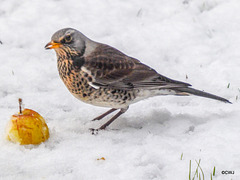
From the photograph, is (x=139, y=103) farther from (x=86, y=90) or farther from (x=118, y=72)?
(x=86, y=90)

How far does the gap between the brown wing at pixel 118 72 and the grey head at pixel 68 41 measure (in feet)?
0.57

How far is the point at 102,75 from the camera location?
16.3 feet

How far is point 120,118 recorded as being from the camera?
216 inches

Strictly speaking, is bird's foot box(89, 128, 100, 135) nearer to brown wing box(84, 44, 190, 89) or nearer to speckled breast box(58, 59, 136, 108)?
speckled breast box(58, 59, 136, 108)

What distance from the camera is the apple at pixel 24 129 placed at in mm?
4328

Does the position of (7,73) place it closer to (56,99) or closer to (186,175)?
(56,99)

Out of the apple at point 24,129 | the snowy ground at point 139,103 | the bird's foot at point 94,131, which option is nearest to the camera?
the snowy ground at point 139,103

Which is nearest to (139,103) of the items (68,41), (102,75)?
(102,75)

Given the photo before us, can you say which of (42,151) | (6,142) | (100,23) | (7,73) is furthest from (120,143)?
(100,23)

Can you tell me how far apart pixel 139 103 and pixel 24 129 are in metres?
2.02

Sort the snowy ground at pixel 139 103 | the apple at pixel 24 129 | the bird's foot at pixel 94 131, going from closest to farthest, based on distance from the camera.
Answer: the snowy ground at pixel 139 103, the apple at pixel 24 129, the bird's foot at pixel 94 131

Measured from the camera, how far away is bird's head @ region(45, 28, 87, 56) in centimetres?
490

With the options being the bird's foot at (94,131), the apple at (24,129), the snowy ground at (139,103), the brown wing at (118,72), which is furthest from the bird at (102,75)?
the apple at (24,129)

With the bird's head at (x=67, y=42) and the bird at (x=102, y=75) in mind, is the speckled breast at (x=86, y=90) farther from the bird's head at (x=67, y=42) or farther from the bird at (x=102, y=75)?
the bird's head at (x=67, y=42)
